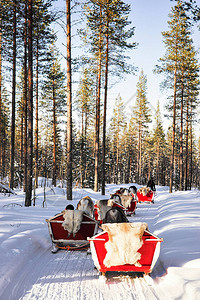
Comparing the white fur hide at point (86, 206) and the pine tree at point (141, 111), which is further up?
the pine tree at point (141, 111)

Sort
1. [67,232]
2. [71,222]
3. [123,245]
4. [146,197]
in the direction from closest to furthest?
[123,245]
[71,222]
[67,232]
[146,197]

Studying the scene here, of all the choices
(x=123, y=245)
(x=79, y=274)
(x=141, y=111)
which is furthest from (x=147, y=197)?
(x=141, y=111)

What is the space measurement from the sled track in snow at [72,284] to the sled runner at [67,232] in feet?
3.07

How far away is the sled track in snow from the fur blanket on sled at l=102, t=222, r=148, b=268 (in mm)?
386

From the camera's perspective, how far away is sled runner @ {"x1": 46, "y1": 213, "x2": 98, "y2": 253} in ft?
23.2

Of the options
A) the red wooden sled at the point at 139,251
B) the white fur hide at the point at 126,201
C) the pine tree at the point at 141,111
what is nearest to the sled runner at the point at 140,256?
the red wooden sled at the point at 139,251

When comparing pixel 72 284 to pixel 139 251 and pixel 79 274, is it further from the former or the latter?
pixel 139 251

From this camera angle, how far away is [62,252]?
278 inches

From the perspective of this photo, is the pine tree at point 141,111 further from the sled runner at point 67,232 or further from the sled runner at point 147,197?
the sled runner at point 67,232

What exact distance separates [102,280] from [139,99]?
46.2 meters

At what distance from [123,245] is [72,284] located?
1.17 m

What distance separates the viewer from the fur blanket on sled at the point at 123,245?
4.95 metres

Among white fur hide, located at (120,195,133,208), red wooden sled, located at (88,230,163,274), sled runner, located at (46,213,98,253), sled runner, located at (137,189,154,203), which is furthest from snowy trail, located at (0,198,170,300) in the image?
sled runner, located at (137,189,154,203)

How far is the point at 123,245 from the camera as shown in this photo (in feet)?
16.3
